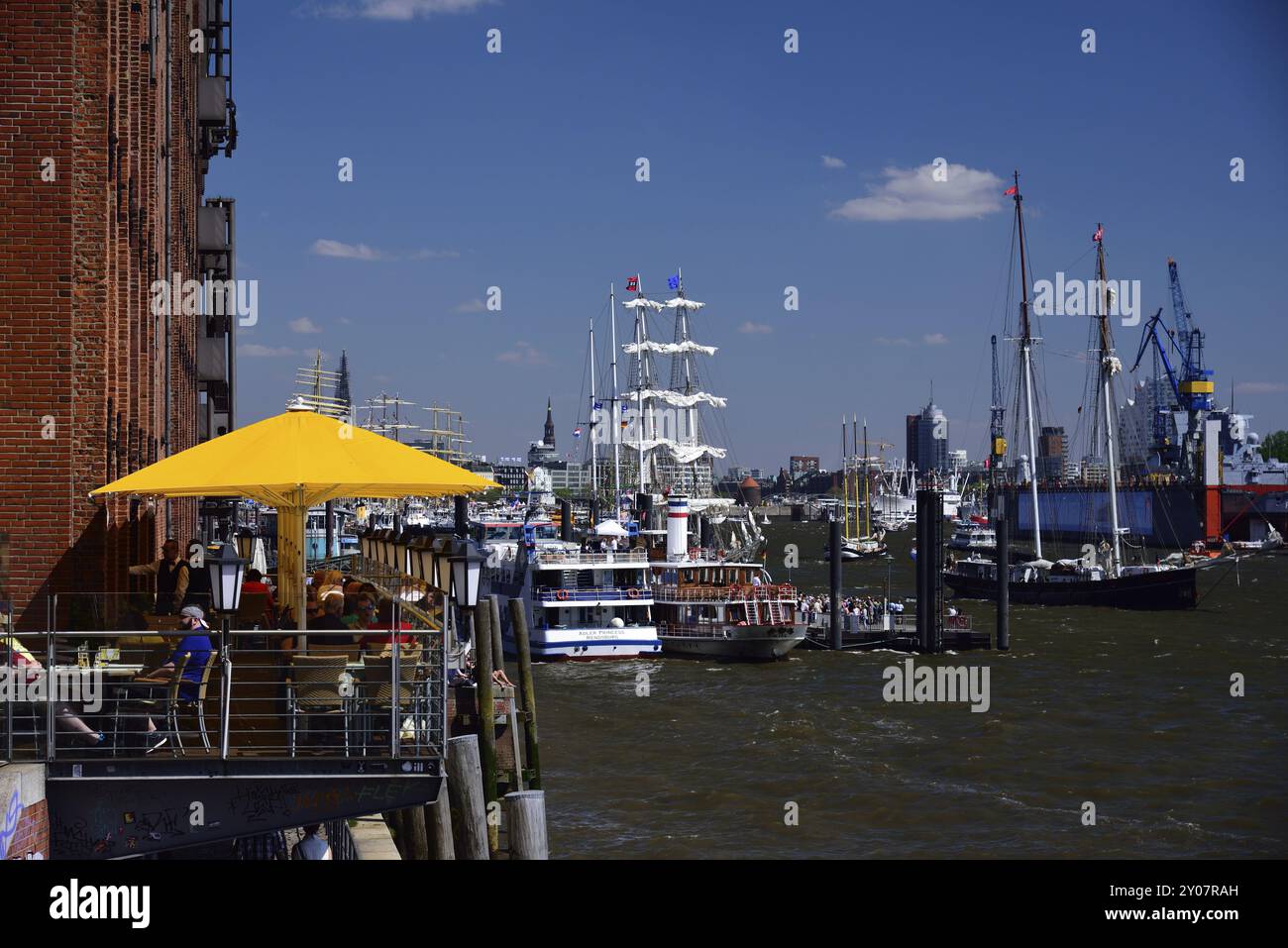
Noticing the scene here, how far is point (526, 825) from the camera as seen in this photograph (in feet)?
42.9

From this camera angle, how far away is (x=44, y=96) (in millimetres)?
15438

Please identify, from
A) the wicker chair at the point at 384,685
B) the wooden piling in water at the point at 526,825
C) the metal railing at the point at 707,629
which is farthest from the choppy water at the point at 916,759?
the wicker chair at the point at 384,685

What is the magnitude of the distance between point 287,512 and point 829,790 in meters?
18.7

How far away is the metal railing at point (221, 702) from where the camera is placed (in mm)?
10406

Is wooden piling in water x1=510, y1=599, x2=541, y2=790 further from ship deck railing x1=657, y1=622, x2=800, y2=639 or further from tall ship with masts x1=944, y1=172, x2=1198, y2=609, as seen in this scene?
tall ship with masts x1=944, y1=172, x2=1198, y2=609

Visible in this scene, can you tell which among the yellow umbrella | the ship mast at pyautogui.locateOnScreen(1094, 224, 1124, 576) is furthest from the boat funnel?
the yellow umbrella

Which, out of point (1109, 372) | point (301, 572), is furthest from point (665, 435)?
point (301, 572)

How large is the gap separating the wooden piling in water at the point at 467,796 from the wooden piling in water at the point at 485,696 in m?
2.70

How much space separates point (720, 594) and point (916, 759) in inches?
769

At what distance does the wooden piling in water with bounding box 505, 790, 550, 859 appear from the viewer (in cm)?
1296

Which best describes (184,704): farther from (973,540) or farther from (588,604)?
(973,540)
